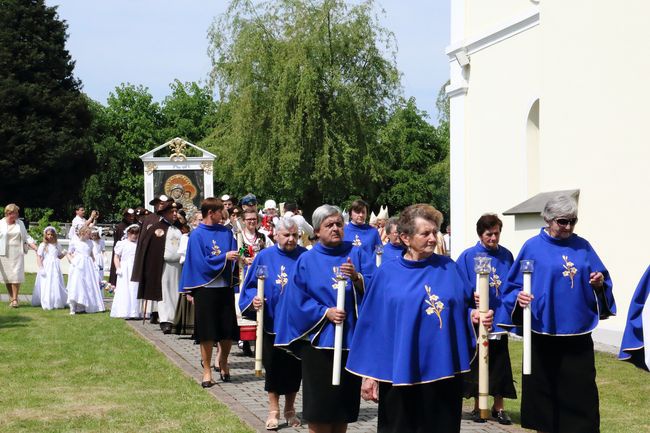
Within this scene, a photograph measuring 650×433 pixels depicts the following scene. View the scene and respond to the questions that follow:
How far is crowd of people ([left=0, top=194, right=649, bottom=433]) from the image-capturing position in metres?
6.48

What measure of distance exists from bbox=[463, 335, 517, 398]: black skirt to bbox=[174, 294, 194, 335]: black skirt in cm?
737

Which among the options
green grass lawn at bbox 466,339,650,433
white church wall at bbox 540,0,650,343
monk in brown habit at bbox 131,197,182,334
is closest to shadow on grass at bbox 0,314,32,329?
monk in brown habit at bbox 131,197,182,334

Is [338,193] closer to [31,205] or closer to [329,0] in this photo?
[329,0]

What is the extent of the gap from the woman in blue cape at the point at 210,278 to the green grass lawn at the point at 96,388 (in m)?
0.57

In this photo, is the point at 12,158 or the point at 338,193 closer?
the point at 338,193

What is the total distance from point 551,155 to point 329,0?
2759 cm

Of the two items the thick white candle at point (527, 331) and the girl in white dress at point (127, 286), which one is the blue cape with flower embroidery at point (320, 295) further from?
the girl in white dress at point (127, 286)

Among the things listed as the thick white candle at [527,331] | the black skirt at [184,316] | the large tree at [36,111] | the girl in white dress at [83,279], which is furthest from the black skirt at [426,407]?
the large tree at [36,111]

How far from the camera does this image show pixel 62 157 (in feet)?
195

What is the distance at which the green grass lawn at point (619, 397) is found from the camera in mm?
9773

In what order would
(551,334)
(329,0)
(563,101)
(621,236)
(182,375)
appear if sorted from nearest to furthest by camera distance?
(551,334) < (182,375) < (621,236) < (563,101) < (329,0)

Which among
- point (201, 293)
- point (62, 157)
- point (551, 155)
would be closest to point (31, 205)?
point (62, 157)

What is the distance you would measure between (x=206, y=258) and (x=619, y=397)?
4357mm

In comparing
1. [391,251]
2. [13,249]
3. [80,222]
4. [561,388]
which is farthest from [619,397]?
[80,222]
